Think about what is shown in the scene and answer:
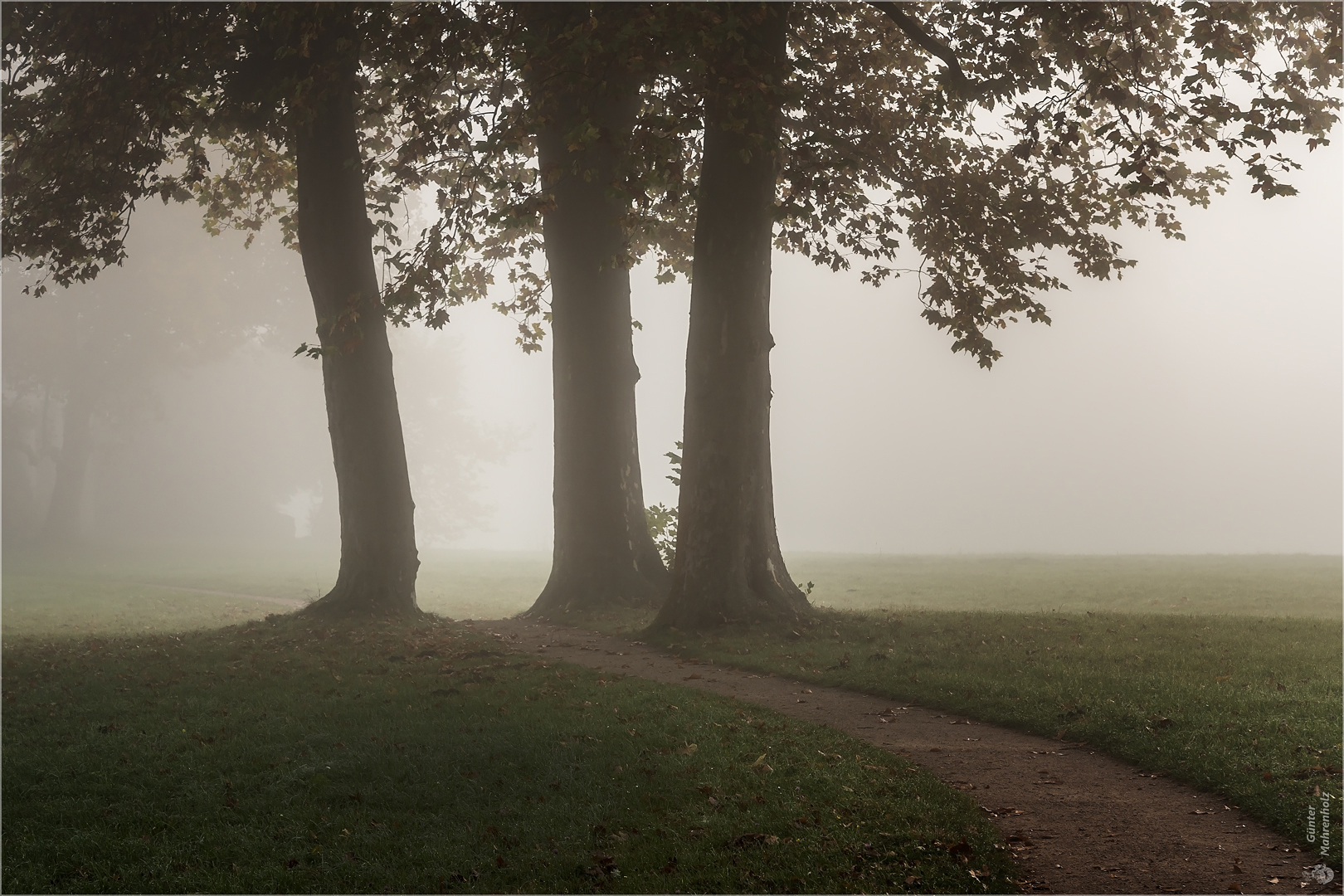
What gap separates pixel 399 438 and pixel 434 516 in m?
51.6

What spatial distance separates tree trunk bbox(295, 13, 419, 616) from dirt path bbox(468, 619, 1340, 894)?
340 inches

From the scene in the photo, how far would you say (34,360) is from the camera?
4834cm

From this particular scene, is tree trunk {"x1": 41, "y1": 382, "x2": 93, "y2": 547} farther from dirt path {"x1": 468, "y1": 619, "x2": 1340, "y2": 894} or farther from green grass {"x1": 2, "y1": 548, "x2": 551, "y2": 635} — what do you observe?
dirt path {"x1": 468, "y1": 619, "x2": 1340, "y2": 894}

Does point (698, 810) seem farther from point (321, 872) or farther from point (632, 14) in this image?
point (632, 14)

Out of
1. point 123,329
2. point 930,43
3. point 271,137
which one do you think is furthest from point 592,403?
point 123,329

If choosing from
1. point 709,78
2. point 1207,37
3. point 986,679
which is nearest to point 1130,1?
point 1207,37

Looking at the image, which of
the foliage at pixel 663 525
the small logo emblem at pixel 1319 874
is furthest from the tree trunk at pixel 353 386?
the small logo emblem at pixel 1319 874

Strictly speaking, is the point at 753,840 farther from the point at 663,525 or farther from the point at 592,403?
the point at 663,525

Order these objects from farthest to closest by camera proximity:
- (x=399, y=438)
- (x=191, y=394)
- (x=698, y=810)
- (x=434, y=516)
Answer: (x=434, y=516)
(x=191, y=394)
(x=399, y=438)
(x=698, y=810)

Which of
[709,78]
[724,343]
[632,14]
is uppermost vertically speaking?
[632,14]

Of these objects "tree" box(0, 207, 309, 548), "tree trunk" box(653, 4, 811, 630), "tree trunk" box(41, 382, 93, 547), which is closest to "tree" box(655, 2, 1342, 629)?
"tree trunk" box(653, 4, 811, 630)

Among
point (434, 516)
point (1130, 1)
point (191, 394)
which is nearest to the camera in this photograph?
point (1130, 1)

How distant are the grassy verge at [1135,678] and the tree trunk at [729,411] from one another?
93 cm

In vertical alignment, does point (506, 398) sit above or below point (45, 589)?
above
